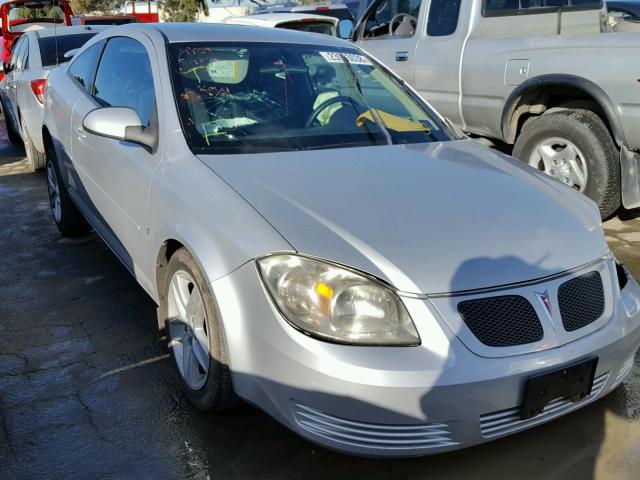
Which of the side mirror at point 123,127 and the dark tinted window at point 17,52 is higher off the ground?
the dark tinted window at point 17,52

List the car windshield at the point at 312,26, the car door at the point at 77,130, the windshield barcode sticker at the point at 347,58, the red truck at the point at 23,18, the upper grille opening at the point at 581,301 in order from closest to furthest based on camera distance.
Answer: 1. the upper grille opening at the point at 581,301
2. the windshield barcode sticker at the point at 347,58
3. the car door at the point at 77,130
4. the car windshield at the point at 312,26
5. the red truck at the point at 23,18

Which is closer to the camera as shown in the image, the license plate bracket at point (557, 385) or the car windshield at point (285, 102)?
the license plate bracket at point (557, 385)

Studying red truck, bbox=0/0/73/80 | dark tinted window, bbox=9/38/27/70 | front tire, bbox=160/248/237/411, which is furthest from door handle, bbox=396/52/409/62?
red truck, bbox=0/0/73/80

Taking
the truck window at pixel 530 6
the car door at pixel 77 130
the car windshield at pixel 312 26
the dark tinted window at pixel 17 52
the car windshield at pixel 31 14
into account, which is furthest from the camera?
the car windshield at pixel 31 14

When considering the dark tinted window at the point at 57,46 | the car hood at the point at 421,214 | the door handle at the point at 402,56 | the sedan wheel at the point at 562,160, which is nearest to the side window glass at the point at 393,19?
the door handle at the point at 402,56

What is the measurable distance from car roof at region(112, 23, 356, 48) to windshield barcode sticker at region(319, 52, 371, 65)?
0.32 feet

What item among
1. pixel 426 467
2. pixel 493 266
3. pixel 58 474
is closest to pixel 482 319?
pixel 493 266

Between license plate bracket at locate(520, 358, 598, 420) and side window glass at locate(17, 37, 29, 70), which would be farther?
side window glass at locate(17, 37, 29, 70)

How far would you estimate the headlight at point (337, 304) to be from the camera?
2076mm

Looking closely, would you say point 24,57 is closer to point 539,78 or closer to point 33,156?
point 33,156

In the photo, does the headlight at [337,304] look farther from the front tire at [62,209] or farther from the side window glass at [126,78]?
the front tire at [62,209]

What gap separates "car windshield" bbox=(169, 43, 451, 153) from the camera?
303 centimetres

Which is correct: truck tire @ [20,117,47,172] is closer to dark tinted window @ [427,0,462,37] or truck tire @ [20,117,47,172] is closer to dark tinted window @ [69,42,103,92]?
dark tinted window @ [69,42,103,92]

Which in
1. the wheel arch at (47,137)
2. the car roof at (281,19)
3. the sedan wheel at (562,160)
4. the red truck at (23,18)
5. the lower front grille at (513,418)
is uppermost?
the red truck at (23,18)
